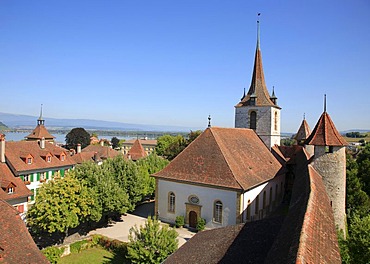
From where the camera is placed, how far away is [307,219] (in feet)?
33.3

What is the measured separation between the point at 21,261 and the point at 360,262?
14162 mm

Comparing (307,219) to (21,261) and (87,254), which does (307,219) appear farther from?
(87,254)

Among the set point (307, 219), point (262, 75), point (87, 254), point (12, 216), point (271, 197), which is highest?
point (262, 75)

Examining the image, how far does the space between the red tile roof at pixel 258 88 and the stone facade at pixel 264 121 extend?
0.78 metres

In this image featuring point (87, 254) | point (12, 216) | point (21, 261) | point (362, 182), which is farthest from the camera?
point (362, 182)

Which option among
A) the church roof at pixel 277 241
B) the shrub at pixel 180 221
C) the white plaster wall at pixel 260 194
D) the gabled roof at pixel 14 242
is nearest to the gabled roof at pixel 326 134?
the church roof at pixel 277 241

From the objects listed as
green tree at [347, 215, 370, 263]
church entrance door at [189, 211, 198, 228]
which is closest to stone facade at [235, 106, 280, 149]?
church entrance door at [189, 211, 198, 228]

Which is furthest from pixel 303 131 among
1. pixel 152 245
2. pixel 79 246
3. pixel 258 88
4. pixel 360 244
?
pixel 79 246

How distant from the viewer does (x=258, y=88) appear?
37.6 meters

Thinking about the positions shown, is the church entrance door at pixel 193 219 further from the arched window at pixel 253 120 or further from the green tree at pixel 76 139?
the green tree at pixel 76 139

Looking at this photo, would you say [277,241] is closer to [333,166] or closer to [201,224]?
[333,166]

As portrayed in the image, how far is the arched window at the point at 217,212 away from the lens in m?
23.9

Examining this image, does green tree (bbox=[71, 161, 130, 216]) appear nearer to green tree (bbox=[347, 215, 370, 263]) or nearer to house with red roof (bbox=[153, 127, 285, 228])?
house with red roof (bbox=[153, 127, 285, 228])

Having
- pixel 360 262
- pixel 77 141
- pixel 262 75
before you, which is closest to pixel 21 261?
pixel 360 262
